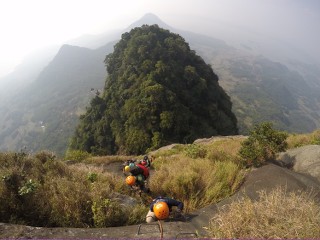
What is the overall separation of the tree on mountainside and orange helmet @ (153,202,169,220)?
27136mm

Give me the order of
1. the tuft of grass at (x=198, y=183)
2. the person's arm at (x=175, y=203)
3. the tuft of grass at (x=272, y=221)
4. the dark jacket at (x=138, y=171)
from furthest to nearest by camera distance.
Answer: the dark jacket at (x=138, y=171) → the tuft of grass at (x=198, y=183) → the person's arm at (x=175, y=203) → the tuft of grass at (x=272, y=221)

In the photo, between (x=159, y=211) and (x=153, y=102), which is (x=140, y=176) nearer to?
(x=159, y=211)

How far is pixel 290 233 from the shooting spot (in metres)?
4.40

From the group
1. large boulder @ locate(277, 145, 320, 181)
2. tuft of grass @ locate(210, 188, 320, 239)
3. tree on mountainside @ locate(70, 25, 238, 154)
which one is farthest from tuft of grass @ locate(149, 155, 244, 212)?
tree on mountainside @ locate(70, 25, 238, 154)

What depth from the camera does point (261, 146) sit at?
39.8 ft

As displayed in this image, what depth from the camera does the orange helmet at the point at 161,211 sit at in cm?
653

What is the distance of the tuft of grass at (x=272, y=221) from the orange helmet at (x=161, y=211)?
1.59m

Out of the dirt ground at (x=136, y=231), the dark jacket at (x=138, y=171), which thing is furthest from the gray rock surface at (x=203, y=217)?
the dark jacket at (x=138, y=171)

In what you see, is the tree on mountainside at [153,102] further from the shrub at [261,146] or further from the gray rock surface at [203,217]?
the gray rock surface at [203,217]

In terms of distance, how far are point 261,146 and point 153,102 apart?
2552 cm

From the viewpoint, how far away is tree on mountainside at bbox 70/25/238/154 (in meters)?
36.6

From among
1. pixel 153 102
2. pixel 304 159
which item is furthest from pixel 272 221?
pixel 153 102

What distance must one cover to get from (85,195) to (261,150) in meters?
7.56

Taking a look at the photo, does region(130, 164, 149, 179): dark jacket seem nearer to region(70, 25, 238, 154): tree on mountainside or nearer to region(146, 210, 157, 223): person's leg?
region(146, 210, 157, 223): person's leg
